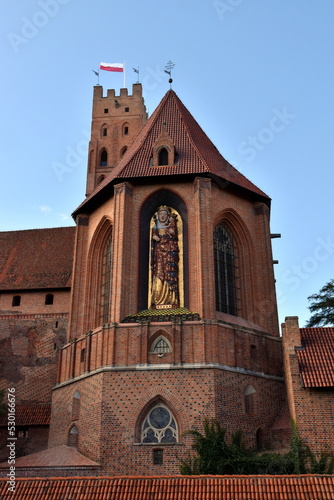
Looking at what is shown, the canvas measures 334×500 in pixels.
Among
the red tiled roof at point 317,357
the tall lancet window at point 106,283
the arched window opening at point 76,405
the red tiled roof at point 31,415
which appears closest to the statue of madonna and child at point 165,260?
the tall lancet window at point 106,283

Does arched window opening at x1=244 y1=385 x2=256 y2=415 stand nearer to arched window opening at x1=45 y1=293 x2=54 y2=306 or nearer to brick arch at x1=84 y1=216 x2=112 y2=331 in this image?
brick arch at x1=84 y1=216 x2=112 y2=331

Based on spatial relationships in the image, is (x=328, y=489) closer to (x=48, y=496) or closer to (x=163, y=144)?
(x=48, y=496)

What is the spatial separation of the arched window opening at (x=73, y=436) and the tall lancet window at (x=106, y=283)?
13.7ft

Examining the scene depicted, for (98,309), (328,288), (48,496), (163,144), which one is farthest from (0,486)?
(328,288)

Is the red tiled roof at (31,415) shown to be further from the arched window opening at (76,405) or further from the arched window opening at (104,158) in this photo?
the arched window opening at (104,158)

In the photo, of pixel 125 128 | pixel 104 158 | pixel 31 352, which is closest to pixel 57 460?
pixel 31 352

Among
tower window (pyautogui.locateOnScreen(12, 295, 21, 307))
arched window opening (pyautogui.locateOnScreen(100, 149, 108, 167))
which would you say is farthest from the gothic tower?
arched window opening (pyautogui.locateOnScreen(100, 149, 108, 167))

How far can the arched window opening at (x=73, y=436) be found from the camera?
790 inches

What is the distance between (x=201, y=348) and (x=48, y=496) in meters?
7.40

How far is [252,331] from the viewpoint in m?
20.5

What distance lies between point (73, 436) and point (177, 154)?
471 inches

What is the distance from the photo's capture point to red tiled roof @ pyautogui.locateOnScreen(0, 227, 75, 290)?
2761 cm

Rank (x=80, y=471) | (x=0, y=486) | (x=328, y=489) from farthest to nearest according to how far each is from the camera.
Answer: (x=80, y=471) → (x=0, y=486) → (x=328, y=489)

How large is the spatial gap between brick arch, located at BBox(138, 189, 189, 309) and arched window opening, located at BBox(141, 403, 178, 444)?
12.9 ft
